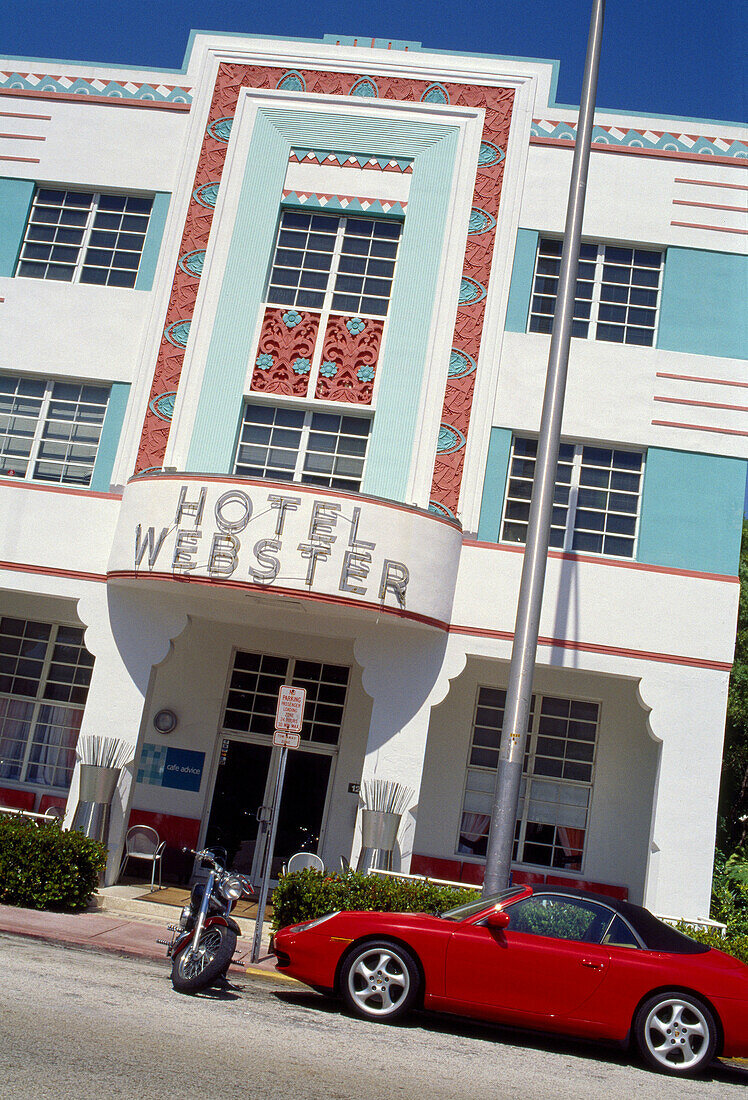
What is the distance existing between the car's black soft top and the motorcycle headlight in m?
2.55

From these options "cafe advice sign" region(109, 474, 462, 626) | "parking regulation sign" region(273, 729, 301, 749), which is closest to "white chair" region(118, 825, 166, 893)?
"cafe advice sign" region(109, 474, 462, 626)

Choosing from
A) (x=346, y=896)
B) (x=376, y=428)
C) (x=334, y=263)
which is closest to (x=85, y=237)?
(x=334, y=263)

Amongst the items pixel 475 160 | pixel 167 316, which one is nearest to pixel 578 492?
pixel 475 160

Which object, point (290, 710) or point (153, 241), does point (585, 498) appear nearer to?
point (290, 710)

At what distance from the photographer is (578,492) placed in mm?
14414

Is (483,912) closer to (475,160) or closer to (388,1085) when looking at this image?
(388,1085)

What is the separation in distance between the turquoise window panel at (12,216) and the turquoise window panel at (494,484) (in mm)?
8209

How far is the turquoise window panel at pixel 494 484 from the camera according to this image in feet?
46.2

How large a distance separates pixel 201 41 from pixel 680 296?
8.95m

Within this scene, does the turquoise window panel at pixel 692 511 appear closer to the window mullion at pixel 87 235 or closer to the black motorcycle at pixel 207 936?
the black motorcycle at pixel 207 936

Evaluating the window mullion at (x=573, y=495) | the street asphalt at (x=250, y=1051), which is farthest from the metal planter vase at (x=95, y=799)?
the window mullion at (x=573, y=495)

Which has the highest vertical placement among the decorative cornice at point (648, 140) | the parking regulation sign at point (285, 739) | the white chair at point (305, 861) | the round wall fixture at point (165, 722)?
the decorative cornice at point (648, 140)

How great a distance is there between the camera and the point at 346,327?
14914 millimetres

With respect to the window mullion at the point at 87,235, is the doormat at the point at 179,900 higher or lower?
lower
